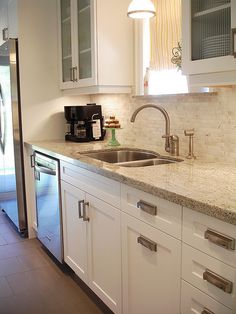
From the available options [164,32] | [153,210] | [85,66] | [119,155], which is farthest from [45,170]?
[153,210]

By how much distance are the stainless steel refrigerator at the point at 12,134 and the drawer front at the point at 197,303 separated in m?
2.19

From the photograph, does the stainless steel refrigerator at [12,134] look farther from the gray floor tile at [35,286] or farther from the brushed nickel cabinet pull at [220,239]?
the brushed nickel cabinet pull at [220,239]

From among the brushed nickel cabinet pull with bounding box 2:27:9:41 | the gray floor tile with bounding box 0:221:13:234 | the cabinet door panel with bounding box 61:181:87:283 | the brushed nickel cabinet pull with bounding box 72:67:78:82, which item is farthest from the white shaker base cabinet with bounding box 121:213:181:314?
the brushed nickel cabinet pull with bounding box 2:27:9:41

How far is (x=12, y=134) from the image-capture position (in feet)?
10.7

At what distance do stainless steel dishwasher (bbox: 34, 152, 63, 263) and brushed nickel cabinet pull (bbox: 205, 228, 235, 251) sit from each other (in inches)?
60.3

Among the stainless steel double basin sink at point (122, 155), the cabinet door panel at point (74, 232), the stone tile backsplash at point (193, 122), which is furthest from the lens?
the stainless steel double basin sink at point (122, 155)

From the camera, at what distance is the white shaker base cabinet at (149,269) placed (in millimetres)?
1449

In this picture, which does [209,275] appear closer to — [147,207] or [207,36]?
[147,207]

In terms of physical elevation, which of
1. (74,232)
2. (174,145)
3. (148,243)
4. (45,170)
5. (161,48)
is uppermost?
(161,48)

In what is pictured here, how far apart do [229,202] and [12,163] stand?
8.45 ft

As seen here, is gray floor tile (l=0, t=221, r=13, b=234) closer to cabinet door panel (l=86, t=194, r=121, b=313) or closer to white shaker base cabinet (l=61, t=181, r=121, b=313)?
white shaker base cabinet (l=61, t=181, r=121, b=313)

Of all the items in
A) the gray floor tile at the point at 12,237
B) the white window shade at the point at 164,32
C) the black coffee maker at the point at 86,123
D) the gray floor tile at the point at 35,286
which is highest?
the white window shade at the point at 164,32

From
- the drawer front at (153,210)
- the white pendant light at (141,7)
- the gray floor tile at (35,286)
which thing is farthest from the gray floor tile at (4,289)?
the white pendant light at (141,7)

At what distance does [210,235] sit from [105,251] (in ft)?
2.95
